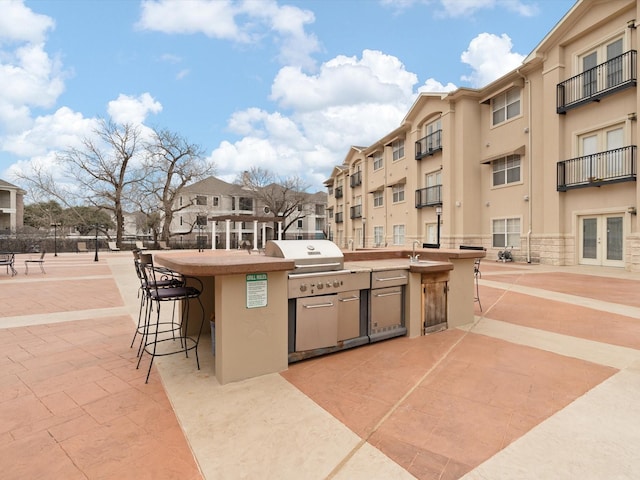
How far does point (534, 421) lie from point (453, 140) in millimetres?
17665

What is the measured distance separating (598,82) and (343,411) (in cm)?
1566

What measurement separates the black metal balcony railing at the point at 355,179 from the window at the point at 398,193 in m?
5.63

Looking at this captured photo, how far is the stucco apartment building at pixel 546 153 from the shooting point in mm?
11602

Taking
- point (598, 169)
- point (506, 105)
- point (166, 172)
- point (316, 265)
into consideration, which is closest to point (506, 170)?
point (506, 105)

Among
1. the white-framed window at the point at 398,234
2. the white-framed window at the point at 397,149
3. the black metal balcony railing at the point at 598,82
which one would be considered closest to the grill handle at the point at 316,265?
the black metal balcony railing at the point at 598,82

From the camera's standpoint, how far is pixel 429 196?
1997cm

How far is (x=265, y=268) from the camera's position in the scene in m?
2.88

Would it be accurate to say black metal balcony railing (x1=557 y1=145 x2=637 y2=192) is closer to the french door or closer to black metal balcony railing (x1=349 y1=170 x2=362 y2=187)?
the french door

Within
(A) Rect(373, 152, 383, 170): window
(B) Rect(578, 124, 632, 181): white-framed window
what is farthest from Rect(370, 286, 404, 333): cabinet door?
(A) Rect(373, 152, 383, 170): window

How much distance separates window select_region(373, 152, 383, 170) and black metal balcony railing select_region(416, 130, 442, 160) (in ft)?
19.0

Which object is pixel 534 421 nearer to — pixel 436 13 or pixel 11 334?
pixel 11 334

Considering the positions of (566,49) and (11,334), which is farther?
(566,49)

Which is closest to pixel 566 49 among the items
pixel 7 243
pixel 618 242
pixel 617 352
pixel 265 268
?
pixel 618 242

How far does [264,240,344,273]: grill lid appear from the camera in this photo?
10.9ft
